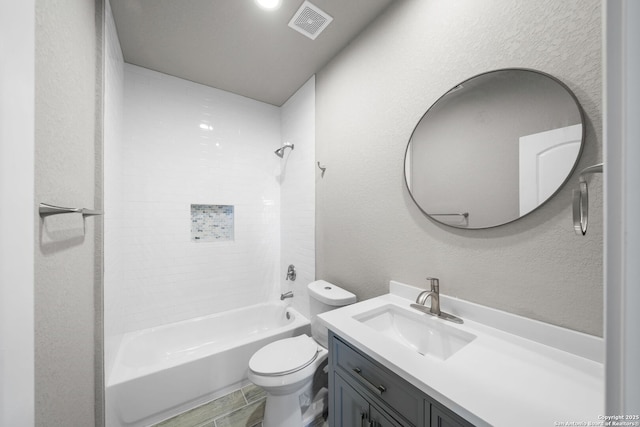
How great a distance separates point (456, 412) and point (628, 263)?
534 mm

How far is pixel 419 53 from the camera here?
122 centimetres

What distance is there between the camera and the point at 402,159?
1.31 m

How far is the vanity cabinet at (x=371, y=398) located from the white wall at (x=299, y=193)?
107 cm

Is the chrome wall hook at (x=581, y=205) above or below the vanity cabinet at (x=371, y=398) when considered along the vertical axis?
above

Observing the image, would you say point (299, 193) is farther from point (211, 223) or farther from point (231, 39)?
point (231, 39)

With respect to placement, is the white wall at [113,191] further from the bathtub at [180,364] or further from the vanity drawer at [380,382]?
the vanity drawer at [380,382]

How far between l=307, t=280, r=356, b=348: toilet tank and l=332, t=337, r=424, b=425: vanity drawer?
1.55 ft

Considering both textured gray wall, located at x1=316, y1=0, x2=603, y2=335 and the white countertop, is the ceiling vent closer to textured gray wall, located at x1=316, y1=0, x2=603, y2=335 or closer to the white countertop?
textured gray wall, located at x1=316, y1=0, x2=603, y2=335

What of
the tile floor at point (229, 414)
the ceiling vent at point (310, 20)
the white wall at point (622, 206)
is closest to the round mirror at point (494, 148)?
the white wall at point (622, 206)

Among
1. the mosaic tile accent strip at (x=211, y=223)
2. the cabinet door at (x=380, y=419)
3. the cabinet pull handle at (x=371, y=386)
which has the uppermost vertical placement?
the mosaic tile accent strip at (x=211, y=223)

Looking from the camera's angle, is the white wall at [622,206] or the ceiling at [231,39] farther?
the ceiling at [231,39]

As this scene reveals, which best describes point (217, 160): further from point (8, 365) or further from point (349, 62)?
point (8, 365)

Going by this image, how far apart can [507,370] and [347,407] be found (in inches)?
25.2

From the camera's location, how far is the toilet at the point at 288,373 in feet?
4.08
